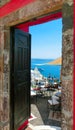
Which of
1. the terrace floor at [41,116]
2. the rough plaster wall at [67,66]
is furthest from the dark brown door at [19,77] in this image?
the rough plaster wall at [67,66]

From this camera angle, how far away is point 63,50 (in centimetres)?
221

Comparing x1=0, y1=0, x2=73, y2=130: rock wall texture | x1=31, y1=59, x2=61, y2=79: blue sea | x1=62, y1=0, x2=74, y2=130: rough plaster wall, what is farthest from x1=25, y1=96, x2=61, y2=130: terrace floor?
x1=31, y1=59, x2=61, y2=79: blue sea

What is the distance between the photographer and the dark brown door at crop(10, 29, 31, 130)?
12.2 feet

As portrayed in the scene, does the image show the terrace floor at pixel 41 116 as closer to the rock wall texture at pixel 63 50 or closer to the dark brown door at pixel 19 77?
the dark brown door at pixel 19 77

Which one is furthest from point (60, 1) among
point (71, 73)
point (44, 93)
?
point (44, 93)

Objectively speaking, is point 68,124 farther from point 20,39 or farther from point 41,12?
point 20,39

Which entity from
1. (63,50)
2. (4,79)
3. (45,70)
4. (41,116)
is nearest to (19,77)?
(4,79)

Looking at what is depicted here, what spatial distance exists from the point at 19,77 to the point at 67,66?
1.93 meters

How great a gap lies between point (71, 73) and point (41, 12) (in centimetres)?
105

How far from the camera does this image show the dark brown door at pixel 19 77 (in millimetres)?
3725

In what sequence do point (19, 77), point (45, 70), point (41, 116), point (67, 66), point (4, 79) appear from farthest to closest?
1. point (45, 70)
2. point (41, 116)
3. point (19, 77)
4. point (4, 79)
5. point (67, 66)

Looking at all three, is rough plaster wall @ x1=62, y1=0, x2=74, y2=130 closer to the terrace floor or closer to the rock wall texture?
the rock wall texture

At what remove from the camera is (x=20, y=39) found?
13.0 feet

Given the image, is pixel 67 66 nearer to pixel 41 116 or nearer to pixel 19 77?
pixel 19 77
